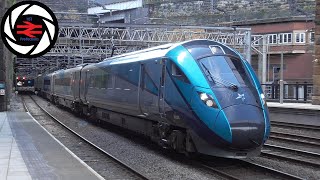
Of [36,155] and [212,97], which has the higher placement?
[212,97]

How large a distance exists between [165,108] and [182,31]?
36150mm

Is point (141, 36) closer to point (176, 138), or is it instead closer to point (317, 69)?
point (317, 69)

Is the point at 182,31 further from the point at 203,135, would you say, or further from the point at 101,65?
the point at 203,135

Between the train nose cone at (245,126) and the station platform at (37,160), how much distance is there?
9.55 feet

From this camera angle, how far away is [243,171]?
10.6 metres

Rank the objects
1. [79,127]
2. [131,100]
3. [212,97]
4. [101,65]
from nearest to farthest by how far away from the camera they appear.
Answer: [212,97] < [131,100] < [101,65] < [79,127]

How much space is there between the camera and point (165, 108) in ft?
38.1

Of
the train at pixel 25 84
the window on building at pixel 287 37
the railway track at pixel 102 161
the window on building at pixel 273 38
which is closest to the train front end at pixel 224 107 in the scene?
the railway track at pixel 102 161

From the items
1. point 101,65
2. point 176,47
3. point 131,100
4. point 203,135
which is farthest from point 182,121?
point 101,65

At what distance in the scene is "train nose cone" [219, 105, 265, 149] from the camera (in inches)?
391

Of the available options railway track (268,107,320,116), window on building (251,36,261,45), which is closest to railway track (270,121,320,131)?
railway track (268,107,320,116)
